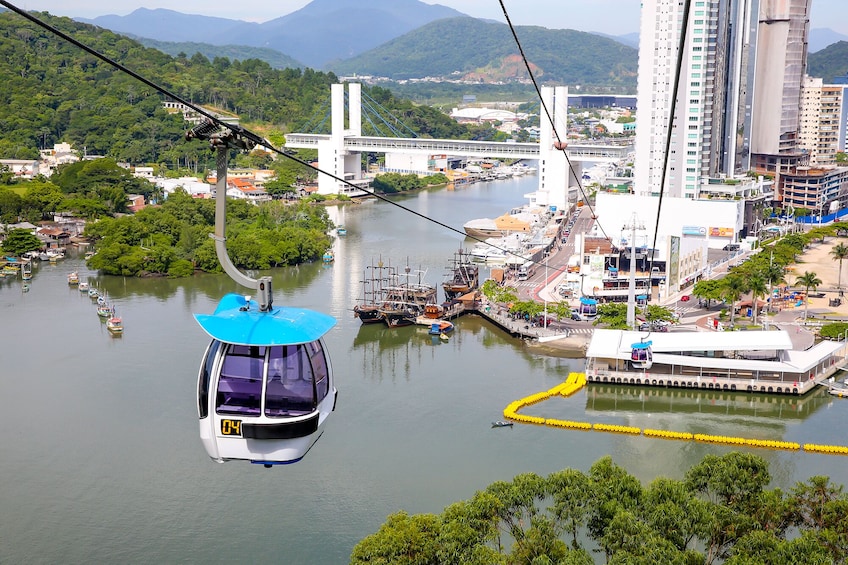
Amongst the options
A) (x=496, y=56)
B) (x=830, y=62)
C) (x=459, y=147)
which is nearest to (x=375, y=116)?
(x=459, y=147)

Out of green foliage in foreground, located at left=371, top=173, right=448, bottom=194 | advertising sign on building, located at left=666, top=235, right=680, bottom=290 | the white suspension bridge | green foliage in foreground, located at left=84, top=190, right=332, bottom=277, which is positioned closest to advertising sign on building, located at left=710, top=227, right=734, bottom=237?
advertising sign on building, located at left=666, top=235, right=680, bottom=290

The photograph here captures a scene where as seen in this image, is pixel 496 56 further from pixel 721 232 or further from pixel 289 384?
pixel 289 384

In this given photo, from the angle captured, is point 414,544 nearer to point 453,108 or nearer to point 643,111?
point 643,111

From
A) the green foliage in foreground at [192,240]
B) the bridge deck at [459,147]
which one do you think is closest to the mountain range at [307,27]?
the bridge deck at [459,147]

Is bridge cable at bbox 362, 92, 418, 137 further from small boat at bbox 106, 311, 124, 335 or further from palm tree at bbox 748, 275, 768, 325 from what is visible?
small boat at bbox 106, 311, 124, 335

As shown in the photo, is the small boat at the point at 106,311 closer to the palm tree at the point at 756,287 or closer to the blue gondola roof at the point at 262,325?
the palm tree at the point at 756,287

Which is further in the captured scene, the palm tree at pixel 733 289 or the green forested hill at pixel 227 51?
the green forested hill at pixel 227 51

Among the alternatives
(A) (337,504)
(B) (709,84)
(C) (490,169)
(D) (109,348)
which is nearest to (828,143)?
(C) (490,169)
